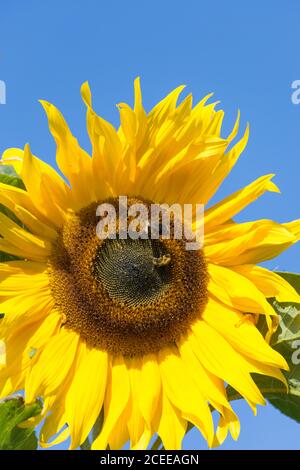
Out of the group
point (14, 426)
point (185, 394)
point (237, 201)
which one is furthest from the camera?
point (237, 201)

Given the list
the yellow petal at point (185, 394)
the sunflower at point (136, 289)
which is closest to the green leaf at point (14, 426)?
the sunflower at point (136, 289)

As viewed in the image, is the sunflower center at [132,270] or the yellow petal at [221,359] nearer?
the yellow petal at [221,359]

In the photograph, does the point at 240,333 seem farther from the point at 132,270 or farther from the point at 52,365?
the point at 52,365

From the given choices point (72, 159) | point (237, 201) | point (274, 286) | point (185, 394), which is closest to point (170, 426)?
point (185, 394)

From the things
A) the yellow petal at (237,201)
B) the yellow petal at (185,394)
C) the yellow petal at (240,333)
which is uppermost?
the yellow petal at (237,201)

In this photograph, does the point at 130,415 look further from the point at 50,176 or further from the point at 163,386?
the point at 50,176

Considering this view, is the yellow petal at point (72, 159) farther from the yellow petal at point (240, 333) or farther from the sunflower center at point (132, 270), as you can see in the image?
the yellow petal at point (240, 333)
